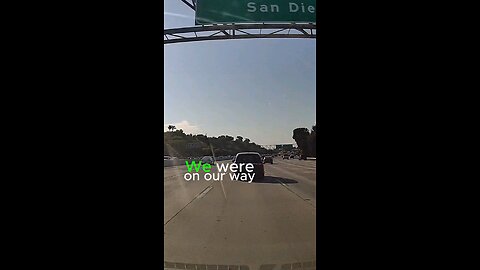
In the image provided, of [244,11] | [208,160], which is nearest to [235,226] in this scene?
[208,160]

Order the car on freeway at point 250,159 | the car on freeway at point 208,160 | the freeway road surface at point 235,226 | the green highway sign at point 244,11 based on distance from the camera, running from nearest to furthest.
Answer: the freeway road surface at point 235,226 < the car on freeway at point 208,160 < the car on freeway at point 250,159 < the green highway sign at point 244,11

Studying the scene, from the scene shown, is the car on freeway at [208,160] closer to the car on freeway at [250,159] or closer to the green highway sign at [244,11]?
the car on freeway at [250,159]

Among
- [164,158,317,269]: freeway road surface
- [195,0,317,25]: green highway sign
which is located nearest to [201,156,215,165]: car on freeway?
[164,158,317,269]: freeway road surface

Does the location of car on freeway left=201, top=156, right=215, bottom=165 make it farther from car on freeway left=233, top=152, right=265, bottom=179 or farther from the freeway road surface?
car on freeway left=233, top=152, right=265, bottom=179

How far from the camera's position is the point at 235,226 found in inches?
217

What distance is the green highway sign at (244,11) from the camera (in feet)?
23.5

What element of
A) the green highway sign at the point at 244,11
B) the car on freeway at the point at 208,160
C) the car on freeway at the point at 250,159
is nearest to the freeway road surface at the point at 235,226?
the car on freeway at the point at 208,160

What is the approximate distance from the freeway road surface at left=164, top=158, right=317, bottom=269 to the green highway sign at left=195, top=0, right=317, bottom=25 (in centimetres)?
280

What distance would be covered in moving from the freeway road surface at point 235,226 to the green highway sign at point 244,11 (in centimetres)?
280

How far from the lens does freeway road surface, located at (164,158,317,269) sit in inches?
157
